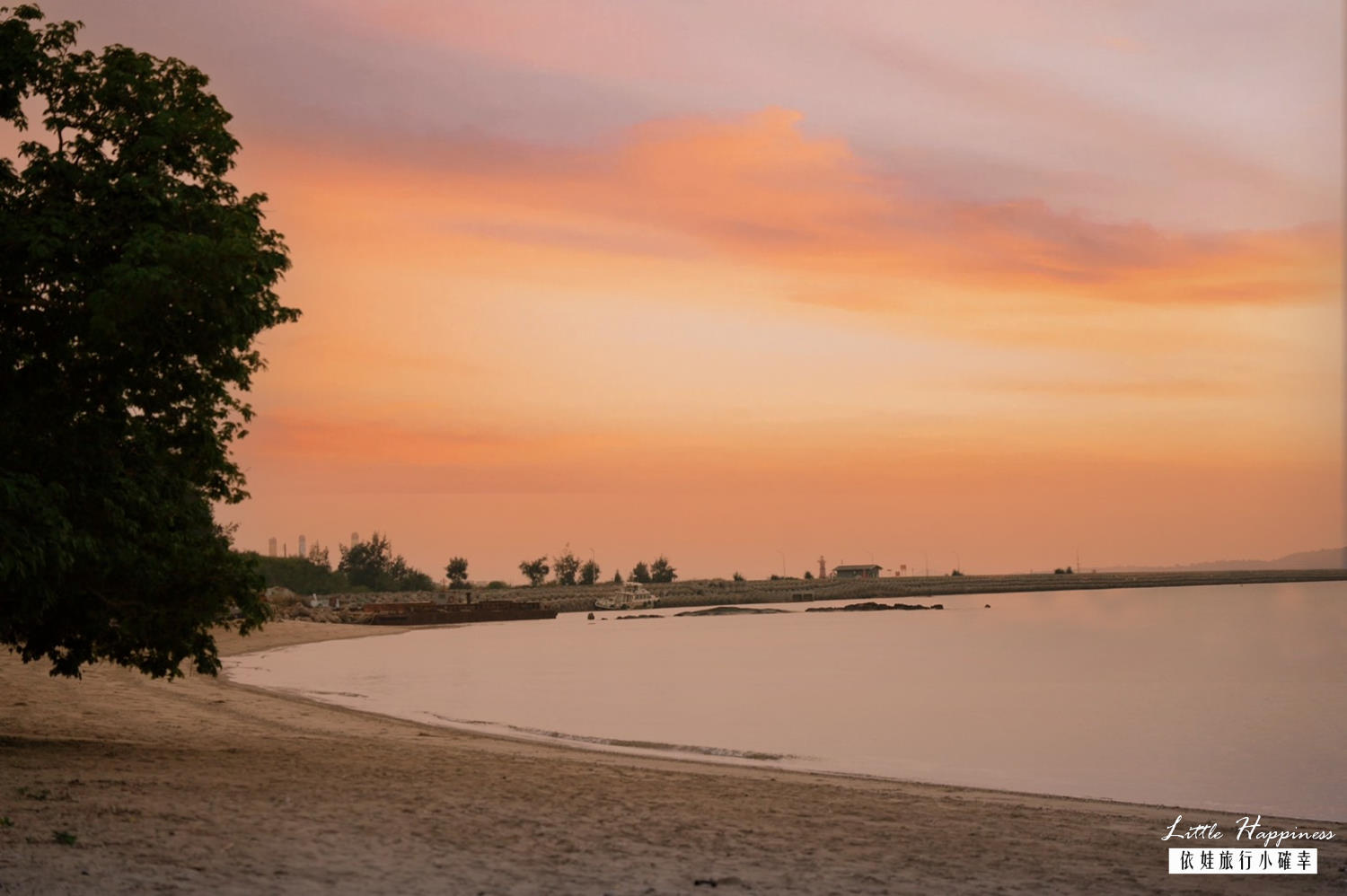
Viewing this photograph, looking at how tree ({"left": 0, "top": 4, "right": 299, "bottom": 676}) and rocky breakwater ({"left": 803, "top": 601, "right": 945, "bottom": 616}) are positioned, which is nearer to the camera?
tree ({"left": 0, "top": 4, "right": 299, "bottom": 676})

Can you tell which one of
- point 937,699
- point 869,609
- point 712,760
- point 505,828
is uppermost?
point 505,828

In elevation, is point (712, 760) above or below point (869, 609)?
above

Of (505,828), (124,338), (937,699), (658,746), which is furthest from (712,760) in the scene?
(937,699)

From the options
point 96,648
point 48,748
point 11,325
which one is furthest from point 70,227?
point 48,748

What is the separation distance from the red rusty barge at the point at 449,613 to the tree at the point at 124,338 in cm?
12100

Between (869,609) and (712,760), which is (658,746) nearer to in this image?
(712,760)

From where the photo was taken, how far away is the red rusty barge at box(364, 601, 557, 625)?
14025 cm

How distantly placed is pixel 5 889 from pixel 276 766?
882cm

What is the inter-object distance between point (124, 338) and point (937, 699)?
41.2 m

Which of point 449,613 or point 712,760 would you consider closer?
point 712,760

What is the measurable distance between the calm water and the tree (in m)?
16.1

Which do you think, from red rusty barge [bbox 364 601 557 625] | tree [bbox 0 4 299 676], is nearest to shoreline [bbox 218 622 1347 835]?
tree [bbox 0 4 299 676]

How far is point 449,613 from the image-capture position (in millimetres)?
151875

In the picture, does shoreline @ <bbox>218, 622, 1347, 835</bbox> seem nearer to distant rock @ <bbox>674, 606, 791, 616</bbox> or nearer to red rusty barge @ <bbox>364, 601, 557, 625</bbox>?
red rusty barge @ <bbox>364, 601, 557, 625</bbox>
